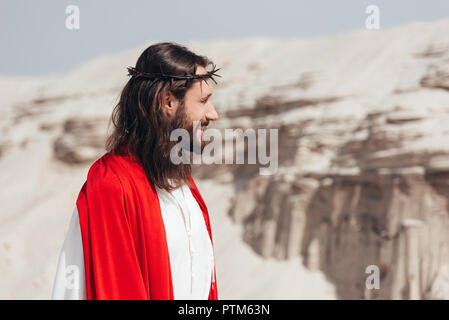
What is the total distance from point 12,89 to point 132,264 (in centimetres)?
3956

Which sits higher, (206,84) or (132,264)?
(206,84)

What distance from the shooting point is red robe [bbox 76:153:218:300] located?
205 centimetres

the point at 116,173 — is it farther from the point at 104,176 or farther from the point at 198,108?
the point at 198,108

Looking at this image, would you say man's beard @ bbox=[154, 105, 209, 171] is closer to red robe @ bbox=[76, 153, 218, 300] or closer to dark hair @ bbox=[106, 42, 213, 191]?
dark hair @ bbox=[106, 42, 213, 191]

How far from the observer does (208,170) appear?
739 inches

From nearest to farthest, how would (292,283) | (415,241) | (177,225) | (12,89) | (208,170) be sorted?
(177,225) → (415,241) → (292,283) → (208,170) → (12,89)

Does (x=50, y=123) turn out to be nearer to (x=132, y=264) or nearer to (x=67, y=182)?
(x=67, y=182)

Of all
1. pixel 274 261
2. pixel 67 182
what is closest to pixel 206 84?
pixel 274 261

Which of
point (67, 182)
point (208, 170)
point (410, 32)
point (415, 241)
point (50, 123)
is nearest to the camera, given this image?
point (415, 241)

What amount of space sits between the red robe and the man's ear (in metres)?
0.29

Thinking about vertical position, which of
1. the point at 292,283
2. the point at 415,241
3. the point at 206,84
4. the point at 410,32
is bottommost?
the point at 292,283

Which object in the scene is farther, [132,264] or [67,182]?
[67,182]

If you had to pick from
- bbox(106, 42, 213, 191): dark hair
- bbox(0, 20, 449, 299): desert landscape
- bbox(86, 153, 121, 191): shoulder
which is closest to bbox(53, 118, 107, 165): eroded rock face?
bbox(0, 20, 449, 299): desert landscape

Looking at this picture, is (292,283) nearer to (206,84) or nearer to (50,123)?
(206,84)
